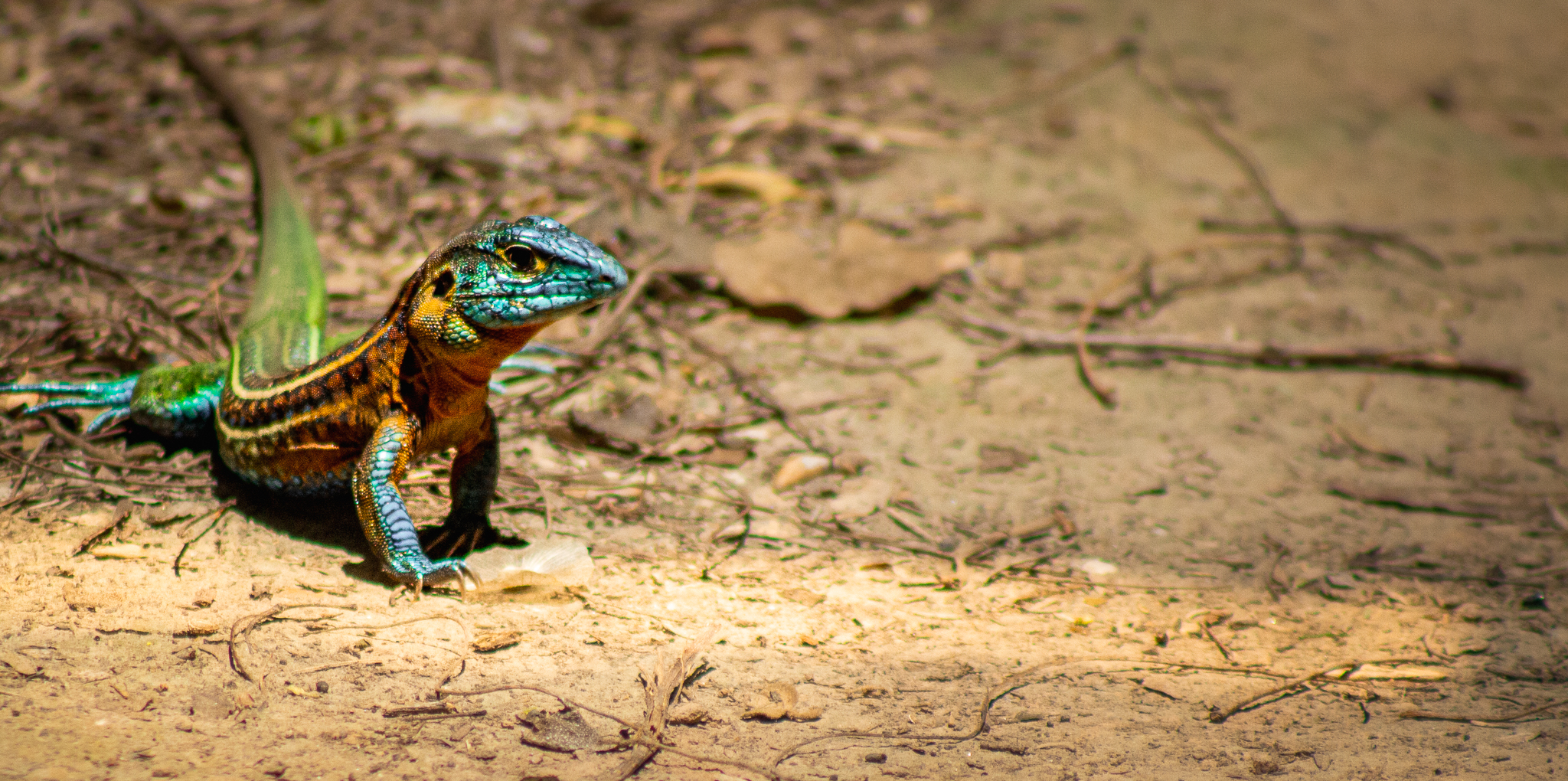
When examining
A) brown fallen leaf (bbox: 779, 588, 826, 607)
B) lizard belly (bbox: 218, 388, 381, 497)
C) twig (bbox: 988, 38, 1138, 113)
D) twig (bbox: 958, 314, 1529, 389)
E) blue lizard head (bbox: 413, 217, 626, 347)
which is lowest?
twig (bbox: 958, 314, 1529, 389)

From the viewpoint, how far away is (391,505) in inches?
116

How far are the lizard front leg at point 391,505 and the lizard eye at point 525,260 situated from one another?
0.59m

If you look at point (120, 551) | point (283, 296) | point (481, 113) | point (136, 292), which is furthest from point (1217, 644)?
point (481, 113)

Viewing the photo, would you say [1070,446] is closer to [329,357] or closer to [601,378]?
[601,378]

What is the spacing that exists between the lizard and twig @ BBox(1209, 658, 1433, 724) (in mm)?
2025

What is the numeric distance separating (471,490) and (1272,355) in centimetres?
389

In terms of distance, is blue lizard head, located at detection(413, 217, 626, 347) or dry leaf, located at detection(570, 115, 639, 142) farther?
dry leaf, located at detection(570, 115, 639, 142)

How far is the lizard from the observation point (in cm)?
283

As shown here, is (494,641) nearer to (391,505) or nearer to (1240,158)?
(391,505)

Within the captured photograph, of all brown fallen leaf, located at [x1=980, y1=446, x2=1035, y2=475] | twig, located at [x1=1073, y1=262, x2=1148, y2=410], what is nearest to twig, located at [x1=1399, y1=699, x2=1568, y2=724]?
brown fallen leaf, located at [x1=980, y1=446, x2=1035, y2=475]

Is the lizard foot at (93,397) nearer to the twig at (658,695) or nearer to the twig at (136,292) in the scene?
the twig at (136,292)

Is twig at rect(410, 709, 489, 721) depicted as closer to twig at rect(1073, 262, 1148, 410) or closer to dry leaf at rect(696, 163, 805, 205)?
twig at rect(1073, 262, 1148, 410)

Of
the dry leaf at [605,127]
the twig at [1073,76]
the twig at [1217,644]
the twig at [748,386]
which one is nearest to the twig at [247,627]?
the twig at [748,386]

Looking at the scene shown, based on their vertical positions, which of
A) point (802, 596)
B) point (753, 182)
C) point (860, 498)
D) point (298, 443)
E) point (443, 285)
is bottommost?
Result: point (860, 498)
